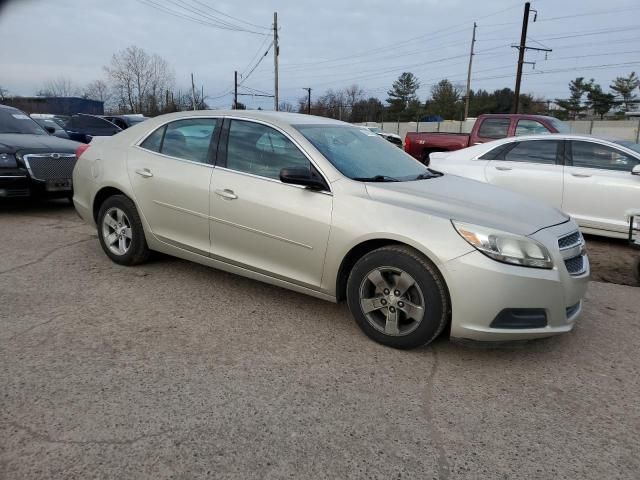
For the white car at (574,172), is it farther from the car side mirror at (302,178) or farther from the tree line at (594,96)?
the tree line at (594,96)

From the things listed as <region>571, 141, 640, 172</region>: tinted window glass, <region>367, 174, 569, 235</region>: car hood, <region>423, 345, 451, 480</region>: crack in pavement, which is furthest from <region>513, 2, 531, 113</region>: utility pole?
<region>423, 345, 451, 480</region>: crack in pavement

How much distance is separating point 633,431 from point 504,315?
860 millimetres

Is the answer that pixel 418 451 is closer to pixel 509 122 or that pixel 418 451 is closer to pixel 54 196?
pixel 54 196

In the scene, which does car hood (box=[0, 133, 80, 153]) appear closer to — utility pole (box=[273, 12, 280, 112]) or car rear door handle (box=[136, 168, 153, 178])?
car rear door handle (box=[136, 168, 153, 178])

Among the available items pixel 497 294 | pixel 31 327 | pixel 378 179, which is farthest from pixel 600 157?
pixel 31 327

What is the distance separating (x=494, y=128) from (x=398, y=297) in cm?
792

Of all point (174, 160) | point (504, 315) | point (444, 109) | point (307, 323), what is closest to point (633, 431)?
point (504, 315)

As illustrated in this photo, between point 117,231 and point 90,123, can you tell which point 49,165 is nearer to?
point 117,231

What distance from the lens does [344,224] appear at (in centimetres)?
343

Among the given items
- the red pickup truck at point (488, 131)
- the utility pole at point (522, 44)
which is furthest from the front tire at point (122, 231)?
the utility pole at point (522, 44)

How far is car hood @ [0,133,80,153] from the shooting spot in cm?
712

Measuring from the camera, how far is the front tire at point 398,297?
313 centimetres

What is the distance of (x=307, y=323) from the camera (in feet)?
12.5

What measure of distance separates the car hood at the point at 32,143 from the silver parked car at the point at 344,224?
3.05 m
